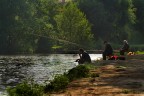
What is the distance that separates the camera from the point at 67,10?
110 metres

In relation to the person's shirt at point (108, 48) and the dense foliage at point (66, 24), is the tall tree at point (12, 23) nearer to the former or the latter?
the dense foliage at point (66, 24)

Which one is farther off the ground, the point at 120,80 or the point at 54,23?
the point at 54,23

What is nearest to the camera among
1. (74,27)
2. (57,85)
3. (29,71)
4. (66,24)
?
(57,85)

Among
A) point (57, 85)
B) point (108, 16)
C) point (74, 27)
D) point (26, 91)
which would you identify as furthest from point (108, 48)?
point (108, 16)

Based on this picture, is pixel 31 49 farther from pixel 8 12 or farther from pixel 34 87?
pixel 34 87

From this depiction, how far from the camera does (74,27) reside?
110750 millimetres

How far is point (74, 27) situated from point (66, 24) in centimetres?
246

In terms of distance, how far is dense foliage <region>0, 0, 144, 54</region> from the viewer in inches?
3809

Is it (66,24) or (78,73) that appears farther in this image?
(66,24)

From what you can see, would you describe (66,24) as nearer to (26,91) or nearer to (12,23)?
(12,23)

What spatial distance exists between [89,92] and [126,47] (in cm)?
3057

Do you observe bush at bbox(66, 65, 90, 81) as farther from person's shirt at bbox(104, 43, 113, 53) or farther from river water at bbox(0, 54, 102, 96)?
person's shirt at bbox(104, 43, 113, 53)

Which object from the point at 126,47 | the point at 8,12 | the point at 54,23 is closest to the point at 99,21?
the point at 54,23

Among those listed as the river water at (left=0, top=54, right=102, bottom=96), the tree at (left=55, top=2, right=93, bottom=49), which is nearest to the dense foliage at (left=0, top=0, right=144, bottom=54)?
the tree at (left=55, top=2, right=93, bottom=49)
